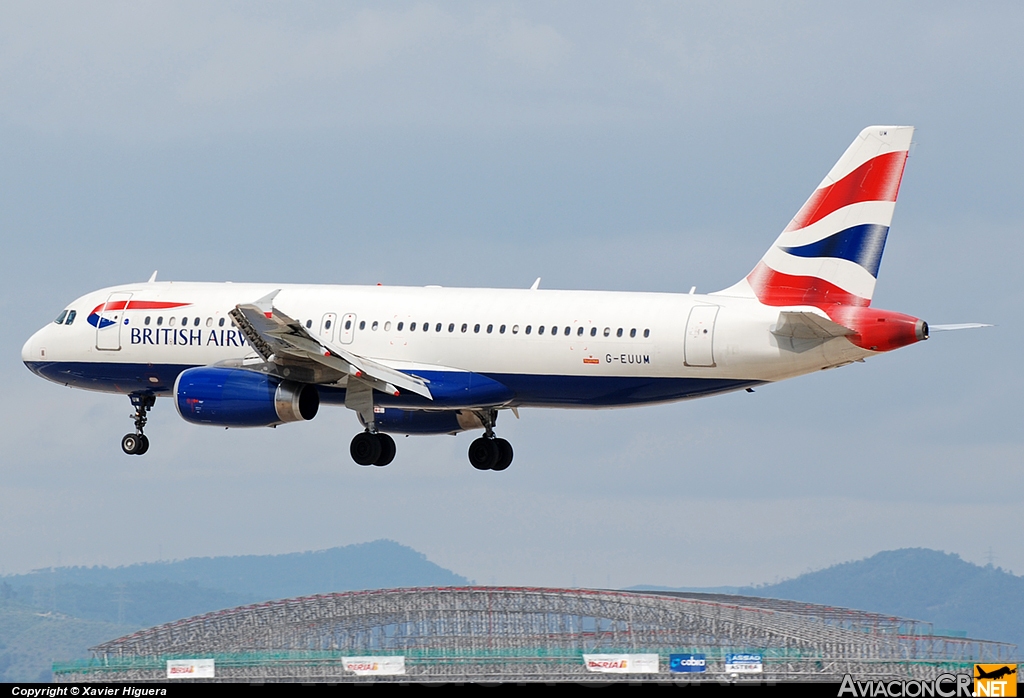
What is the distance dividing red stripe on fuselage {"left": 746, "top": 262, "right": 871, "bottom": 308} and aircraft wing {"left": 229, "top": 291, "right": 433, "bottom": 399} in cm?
1077

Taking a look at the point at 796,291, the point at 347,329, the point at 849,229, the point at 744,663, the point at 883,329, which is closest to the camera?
the point at 883,329

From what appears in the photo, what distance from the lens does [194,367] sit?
56.5 m

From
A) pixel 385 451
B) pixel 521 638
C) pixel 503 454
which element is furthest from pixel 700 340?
pixel 521 638

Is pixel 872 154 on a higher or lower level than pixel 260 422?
higher

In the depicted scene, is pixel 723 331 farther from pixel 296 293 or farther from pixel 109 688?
pixel 109 688

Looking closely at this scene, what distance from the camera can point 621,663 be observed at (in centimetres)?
10144

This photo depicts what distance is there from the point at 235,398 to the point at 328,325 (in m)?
4.50

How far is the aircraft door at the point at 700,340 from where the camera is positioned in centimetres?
5112

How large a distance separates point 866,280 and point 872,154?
3737mm

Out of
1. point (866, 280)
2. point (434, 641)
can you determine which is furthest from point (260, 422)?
point (434, 641)

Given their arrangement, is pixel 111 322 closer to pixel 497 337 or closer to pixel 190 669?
pixel 497 337

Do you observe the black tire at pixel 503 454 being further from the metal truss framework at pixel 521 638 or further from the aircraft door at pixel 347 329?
the metal truss framework at pixel 521 638

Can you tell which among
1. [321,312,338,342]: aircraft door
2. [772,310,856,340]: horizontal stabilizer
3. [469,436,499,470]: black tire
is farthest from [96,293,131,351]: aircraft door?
[772,310,856,340]: horizontal stabilizer

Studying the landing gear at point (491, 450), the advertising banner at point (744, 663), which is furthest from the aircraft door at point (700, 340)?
the advertising banner at point (744, 663)
